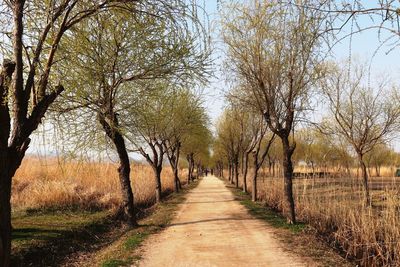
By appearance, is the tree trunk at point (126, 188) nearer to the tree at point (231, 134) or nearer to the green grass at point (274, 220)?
the green grass at point (274, 220)

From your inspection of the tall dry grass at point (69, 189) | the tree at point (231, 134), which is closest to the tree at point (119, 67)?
the tall dry grass at point (69, 189)

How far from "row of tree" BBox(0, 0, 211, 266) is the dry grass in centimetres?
514

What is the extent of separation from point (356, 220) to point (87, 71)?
746cm

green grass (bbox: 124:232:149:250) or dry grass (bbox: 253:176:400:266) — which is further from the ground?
dry grass (bbox: 253:176:400:266)

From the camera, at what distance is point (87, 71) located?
25.6ft

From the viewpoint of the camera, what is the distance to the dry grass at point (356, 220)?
7.71m

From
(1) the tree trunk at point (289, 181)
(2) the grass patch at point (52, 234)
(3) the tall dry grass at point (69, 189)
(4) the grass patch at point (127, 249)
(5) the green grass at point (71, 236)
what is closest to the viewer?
(4) the grass patch at point (127, 249)

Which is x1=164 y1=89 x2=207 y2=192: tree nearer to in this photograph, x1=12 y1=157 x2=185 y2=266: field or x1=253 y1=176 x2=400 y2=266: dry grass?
x1=12 y1=157 x2=185 y2=266: field

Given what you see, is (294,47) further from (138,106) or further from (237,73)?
(138,106)

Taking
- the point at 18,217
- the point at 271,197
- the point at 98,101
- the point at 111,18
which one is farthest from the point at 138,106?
the point at 271,197

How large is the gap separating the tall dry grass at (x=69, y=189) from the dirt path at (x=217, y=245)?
12.0 feet

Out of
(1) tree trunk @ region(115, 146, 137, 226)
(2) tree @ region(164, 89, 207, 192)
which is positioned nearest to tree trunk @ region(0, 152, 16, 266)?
(1) tree trunk @ region(115, 146, 137, 226)

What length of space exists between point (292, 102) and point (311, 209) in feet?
12.0

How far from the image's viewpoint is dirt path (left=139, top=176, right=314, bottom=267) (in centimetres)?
763
